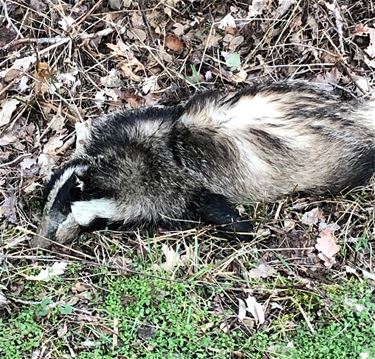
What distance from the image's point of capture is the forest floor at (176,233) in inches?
192

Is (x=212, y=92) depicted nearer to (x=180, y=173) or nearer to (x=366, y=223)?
(x=180, y=173)

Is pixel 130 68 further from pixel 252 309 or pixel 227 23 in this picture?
pixel 252 309

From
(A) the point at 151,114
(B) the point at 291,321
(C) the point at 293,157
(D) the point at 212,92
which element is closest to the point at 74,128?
(A) the point at 151,114

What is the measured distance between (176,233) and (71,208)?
0.76 m

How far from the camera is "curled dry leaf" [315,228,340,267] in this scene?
16.8 ft

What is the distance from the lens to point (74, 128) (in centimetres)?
559

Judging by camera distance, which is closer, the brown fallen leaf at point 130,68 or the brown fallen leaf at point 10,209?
the brown fallen leaf at point 10,209

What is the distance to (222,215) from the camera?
5.14 meters

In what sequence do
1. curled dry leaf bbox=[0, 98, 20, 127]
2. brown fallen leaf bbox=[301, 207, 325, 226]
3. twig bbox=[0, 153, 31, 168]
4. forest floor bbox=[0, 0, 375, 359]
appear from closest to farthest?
forest floor bbox=[0, 0, 375, 359]
brown fallen leaf bbox=[301, 207, 325, 226]
twig bbox=[0, 153, 31, 168]
curled dry leaf bbox=[0, 98, 20, 127]

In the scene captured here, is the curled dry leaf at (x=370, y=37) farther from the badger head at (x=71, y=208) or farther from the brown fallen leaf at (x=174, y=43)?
the badger head at (x=71, y=208)

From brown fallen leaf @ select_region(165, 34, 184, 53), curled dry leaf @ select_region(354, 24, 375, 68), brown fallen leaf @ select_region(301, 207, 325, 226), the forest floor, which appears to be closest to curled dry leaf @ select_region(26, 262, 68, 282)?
the forest floor

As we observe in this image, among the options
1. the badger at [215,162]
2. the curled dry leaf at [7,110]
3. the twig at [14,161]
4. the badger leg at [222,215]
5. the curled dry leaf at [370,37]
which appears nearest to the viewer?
the badger at [215,162]

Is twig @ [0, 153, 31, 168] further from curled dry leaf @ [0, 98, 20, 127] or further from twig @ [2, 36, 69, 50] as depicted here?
twig @ [2, 36, 69, 50]

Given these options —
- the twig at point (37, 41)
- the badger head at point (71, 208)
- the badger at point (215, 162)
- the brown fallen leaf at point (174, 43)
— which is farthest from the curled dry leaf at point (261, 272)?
the twig at point (37, 41)
